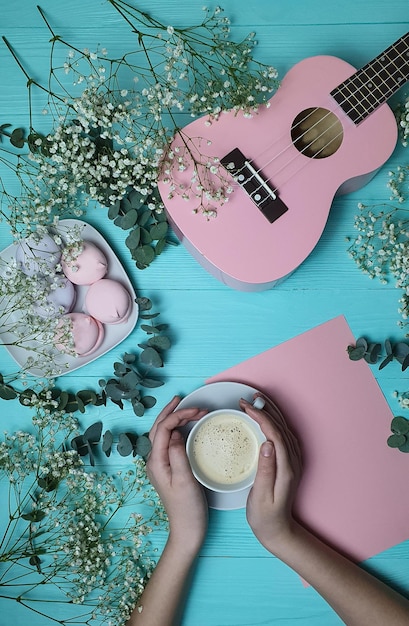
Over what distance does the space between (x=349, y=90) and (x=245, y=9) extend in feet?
1.17

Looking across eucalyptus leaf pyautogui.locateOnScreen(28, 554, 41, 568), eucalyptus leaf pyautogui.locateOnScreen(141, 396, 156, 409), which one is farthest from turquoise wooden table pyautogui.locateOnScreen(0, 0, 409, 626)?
eucalyptus leaf pyautogui.locateOnScreen(28, 554, 41, 568)

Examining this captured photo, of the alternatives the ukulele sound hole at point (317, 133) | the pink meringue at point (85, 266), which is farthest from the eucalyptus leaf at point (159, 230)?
the ukulele sound hole at point (317, 133)

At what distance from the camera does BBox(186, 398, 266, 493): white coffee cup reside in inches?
48.1

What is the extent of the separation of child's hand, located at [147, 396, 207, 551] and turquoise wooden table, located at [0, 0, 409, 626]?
0.09 metres

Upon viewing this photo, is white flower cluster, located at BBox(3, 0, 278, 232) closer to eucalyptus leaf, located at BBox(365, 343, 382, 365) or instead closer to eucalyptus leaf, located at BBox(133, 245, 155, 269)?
eucalyptus leaf, located at BBox(133, 245, 155, 269)

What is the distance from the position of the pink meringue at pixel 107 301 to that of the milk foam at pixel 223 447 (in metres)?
0.31

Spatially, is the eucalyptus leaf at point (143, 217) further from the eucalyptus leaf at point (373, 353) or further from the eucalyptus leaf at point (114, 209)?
the eucalyptus leaf at point (373, 353)

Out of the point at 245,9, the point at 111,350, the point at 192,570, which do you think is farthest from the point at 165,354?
the point at 245,9

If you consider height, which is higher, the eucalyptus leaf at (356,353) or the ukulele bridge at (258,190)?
the ukulele bridge at (258,190)

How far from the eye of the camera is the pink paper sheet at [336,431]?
4.50 feet

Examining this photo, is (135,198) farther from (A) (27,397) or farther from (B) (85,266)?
(A) (27,397)

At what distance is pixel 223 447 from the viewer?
1.23 m

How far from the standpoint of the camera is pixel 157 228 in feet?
4.30

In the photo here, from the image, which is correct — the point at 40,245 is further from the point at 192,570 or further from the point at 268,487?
the point at 192,570
